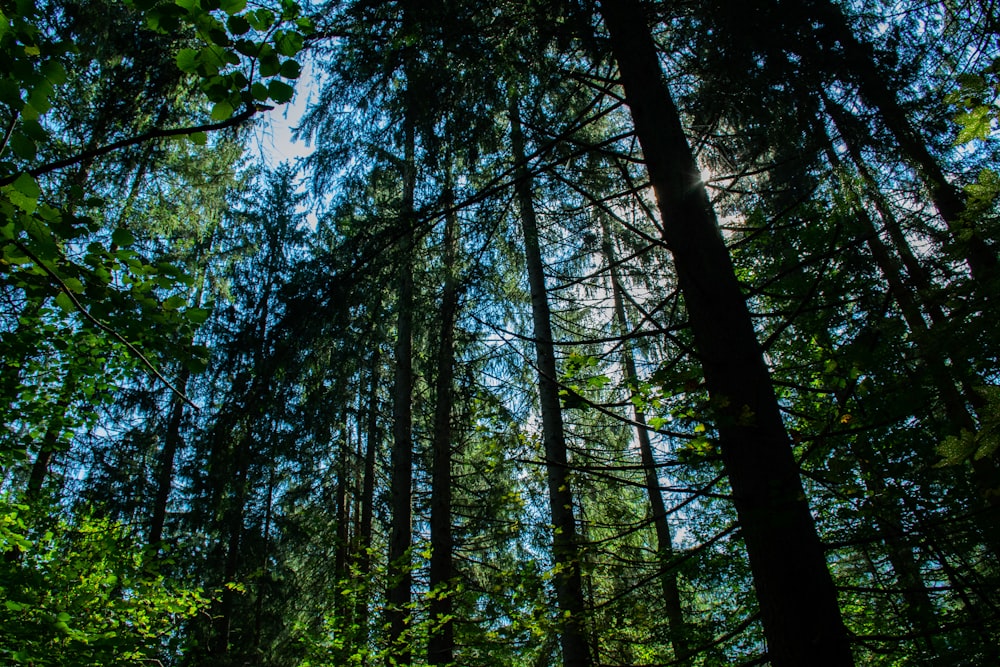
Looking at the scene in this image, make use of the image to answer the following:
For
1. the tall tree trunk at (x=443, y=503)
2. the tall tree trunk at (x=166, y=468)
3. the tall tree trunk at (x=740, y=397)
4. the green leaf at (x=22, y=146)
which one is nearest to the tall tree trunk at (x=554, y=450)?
the tall tree trunk at (x=740, y=397)

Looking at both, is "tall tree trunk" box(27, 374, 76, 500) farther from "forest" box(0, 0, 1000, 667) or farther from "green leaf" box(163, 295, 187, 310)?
"green leaf" box(163, 295, 187, 310)

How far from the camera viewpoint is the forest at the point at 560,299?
2.07 m

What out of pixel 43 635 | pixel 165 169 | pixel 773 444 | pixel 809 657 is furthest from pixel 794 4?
pixel 165 169

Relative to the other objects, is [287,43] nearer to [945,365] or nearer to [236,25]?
[236,25]

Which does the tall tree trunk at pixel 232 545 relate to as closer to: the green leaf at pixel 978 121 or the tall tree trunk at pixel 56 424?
the tall tree trunk at pixel 56 424

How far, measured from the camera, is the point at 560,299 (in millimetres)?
10234

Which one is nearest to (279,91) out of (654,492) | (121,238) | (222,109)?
(222,109)

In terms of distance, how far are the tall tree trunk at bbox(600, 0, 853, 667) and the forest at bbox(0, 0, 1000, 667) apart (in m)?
0.01

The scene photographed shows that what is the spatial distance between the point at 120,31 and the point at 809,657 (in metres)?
9.28

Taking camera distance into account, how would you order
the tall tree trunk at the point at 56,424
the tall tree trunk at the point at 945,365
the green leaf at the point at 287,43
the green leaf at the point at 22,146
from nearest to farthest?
the green leaf at the point at 22,146, the green leaf at the point at 287,43, the tall tree trunk at the point at 945,365, the tall tree trunk at the point at 56,424

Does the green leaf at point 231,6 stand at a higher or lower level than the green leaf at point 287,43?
lower

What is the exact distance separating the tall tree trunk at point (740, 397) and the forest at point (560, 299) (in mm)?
14

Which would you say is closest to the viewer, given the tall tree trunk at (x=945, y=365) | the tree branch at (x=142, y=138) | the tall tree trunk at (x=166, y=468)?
the tree branch at (x=142, y=138)

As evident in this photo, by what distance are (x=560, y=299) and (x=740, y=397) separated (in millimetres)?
7991
